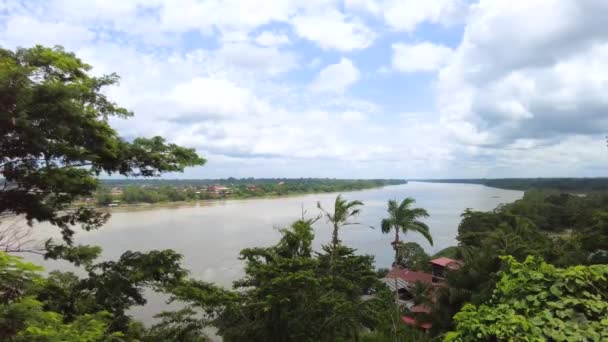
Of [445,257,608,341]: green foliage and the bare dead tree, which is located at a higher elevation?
[445,257,608,341]: green foliage

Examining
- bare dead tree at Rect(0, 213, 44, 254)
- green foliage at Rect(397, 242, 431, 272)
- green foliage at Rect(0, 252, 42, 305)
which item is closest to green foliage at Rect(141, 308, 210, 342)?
bare dead tree at Rect(0, 213, 44, 254)

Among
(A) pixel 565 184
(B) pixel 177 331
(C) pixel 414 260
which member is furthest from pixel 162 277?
(A) pixel 565 184

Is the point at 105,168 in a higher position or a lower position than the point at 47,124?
lower

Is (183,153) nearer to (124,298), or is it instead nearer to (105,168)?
(105,168)

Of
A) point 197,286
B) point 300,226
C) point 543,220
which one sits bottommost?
point 543,220

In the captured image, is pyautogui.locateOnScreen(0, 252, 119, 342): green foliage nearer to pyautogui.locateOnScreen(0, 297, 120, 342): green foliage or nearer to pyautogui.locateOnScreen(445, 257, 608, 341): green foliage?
pyautogui.locateOnScreen(0, 297, 120, 342): green foliage

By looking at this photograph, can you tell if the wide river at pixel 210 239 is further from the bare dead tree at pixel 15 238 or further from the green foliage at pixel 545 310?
the green foliage at pixel 545 310

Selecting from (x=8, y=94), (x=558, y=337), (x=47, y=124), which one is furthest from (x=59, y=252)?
(x=558, y=337)

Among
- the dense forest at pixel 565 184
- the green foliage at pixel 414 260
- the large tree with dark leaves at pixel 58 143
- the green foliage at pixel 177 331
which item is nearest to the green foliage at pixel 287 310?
the green foliage at pixel 177 331
